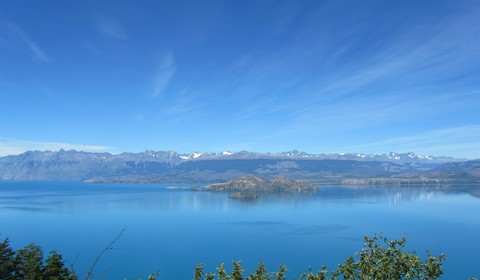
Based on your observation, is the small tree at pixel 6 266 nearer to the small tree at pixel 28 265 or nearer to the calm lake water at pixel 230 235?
the small tree at pixel 28 265

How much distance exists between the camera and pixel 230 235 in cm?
10994

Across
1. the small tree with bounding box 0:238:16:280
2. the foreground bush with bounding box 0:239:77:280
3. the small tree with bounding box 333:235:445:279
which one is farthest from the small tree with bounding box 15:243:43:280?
the small tree with bounding box 333:235:445:279

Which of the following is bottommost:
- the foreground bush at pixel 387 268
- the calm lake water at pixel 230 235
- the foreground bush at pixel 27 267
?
the calm lake water at pixel 230 235

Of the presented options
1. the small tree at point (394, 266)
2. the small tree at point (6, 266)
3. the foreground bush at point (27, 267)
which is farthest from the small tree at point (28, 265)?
the small tree at point (394, 266)

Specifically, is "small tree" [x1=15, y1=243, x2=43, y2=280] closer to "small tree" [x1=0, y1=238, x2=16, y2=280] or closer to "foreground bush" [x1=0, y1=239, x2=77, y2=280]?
"foreground bush" [x1=0, y1=239, x2=77, y2=280]

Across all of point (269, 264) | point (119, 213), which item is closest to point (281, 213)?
point (119, 213)

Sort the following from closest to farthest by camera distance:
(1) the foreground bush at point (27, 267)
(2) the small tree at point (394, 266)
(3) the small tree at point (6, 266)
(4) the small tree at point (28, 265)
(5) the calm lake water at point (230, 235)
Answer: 1. (2) the small tree at point (394, 266)
2. (4) the small tree at point (28, 265)
3. (1) the foreground bush at point (27, 267)
4. (3) the small tree at point (6, 266)
5. (5) the calm lake water at point (230, 235)

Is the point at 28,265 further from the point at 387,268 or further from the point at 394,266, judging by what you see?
the point at 394,266

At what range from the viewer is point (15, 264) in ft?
109

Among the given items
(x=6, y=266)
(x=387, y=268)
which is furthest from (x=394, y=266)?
(x=6, y=266)

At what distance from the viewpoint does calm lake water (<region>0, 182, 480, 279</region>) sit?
76.2m

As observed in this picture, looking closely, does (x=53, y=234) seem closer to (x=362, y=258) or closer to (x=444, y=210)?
(x=362, y=258)

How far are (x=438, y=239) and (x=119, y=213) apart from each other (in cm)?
12514

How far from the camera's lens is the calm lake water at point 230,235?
3000 inches
